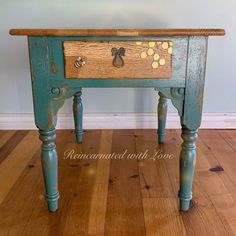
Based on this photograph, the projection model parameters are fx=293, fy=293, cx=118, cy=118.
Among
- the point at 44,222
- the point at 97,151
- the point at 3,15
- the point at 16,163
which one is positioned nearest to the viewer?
the point at 44,222

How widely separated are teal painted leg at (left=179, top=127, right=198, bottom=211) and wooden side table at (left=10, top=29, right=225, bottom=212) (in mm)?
18

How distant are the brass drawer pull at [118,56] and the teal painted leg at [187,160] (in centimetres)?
31

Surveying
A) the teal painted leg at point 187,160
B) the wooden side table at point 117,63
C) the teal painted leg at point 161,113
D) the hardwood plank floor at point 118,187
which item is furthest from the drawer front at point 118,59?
the teal painted leg at point 161,113

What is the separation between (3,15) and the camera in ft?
5.58

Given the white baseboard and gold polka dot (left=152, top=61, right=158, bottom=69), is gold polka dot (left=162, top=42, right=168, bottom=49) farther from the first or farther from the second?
the white baseboard

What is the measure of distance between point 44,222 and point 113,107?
0.98 m

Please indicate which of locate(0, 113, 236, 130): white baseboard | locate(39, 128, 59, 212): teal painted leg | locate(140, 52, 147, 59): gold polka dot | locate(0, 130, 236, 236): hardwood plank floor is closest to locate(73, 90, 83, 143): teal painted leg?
locate(0, 130, 236, 236): hardwood plank floor

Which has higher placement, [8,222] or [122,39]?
[122,39]

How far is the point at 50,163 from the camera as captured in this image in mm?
1012

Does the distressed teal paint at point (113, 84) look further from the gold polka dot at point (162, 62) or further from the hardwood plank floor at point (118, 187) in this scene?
the hardwood plank floor at point (118, 187)

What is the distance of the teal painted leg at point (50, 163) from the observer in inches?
39.2

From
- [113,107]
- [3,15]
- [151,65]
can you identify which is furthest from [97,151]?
[3,15]

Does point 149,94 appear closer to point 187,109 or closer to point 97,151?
point 97,151

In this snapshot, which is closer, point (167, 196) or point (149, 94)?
point (167, 196)
